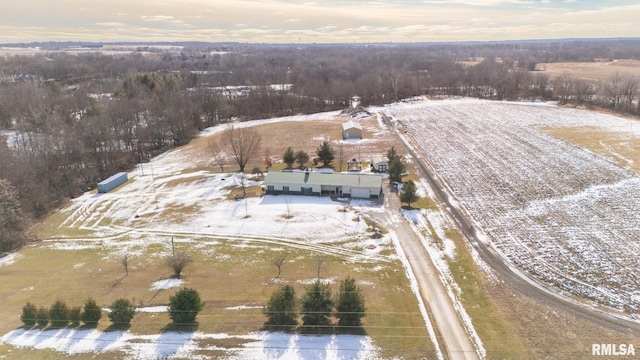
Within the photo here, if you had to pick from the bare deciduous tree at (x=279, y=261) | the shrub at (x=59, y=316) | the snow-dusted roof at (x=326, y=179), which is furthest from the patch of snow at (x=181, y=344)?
the snow-dusted roof at (x=326, y=179)

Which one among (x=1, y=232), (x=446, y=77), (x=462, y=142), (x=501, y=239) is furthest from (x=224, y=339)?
(x=446, y=77)

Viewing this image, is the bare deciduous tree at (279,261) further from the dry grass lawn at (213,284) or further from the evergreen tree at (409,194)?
the evergreen tree at (409,194)

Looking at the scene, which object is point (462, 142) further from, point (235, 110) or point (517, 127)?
point (235, 110)

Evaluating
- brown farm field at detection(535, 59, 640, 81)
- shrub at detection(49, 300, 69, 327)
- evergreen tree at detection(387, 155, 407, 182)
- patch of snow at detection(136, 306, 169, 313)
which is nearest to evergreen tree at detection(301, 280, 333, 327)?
patch of snow at detection(136, 306, 169, 313)

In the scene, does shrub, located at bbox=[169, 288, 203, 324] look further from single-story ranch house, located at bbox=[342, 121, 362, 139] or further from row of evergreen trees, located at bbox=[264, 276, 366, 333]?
single-story ranch house, located at bbox=[342, 121, 362, 139]

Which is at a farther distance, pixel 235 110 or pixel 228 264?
pixel 235 110

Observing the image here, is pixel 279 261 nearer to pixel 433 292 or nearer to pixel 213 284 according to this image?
pixel 213 284
